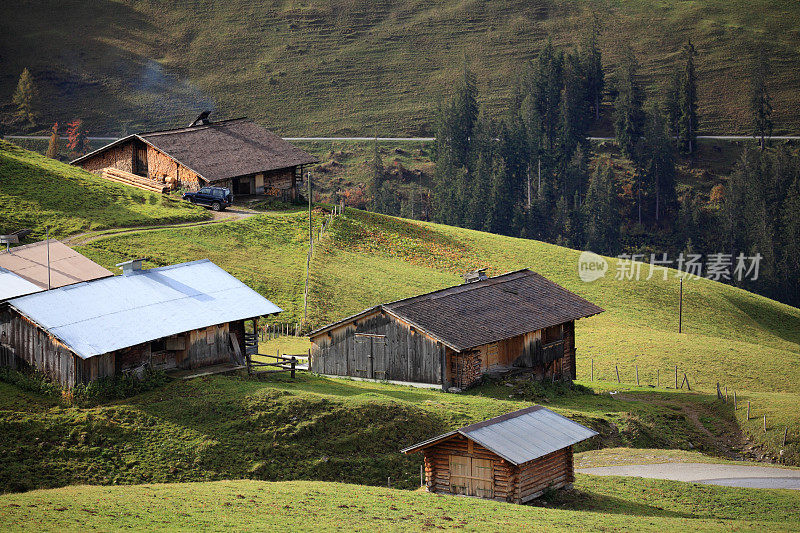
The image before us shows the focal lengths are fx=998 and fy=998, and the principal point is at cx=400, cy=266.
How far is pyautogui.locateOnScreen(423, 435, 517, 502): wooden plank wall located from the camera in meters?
36.4

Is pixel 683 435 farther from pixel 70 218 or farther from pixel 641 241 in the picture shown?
pixel 641 241

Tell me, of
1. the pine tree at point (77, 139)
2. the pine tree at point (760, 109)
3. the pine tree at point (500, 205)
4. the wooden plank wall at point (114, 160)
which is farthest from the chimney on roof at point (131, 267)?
the pine tree at point (760, 109)

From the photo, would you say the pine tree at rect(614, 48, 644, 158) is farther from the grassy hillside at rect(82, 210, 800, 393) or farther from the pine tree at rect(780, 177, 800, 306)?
the grassy hillside at rect(82, 210, 800, 393)

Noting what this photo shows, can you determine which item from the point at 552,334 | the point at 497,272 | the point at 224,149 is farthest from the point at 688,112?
the point at 552,334

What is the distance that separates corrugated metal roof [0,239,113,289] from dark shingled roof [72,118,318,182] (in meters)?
32.2

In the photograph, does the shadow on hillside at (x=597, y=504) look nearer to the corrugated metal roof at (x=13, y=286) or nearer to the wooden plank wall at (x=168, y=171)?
the corrugated metal roof at (x=13, y=286)

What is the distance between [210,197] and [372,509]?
5779cm

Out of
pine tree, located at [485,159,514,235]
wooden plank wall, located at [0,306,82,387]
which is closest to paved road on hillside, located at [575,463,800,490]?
wooden plank wall, located at [0,306,82,387]

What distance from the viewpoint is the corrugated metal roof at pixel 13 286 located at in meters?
48.6

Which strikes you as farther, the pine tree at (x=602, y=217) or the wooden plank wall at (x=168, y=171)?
the pine tree at (x=602, y=217)

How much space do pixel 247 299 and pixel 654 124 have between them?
124 meters

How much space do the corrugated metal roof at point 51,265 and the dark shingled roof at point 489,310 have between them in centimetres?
1331

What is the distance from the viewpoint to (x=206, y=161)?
296ft

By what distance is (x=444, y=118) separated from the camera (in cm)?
16688
